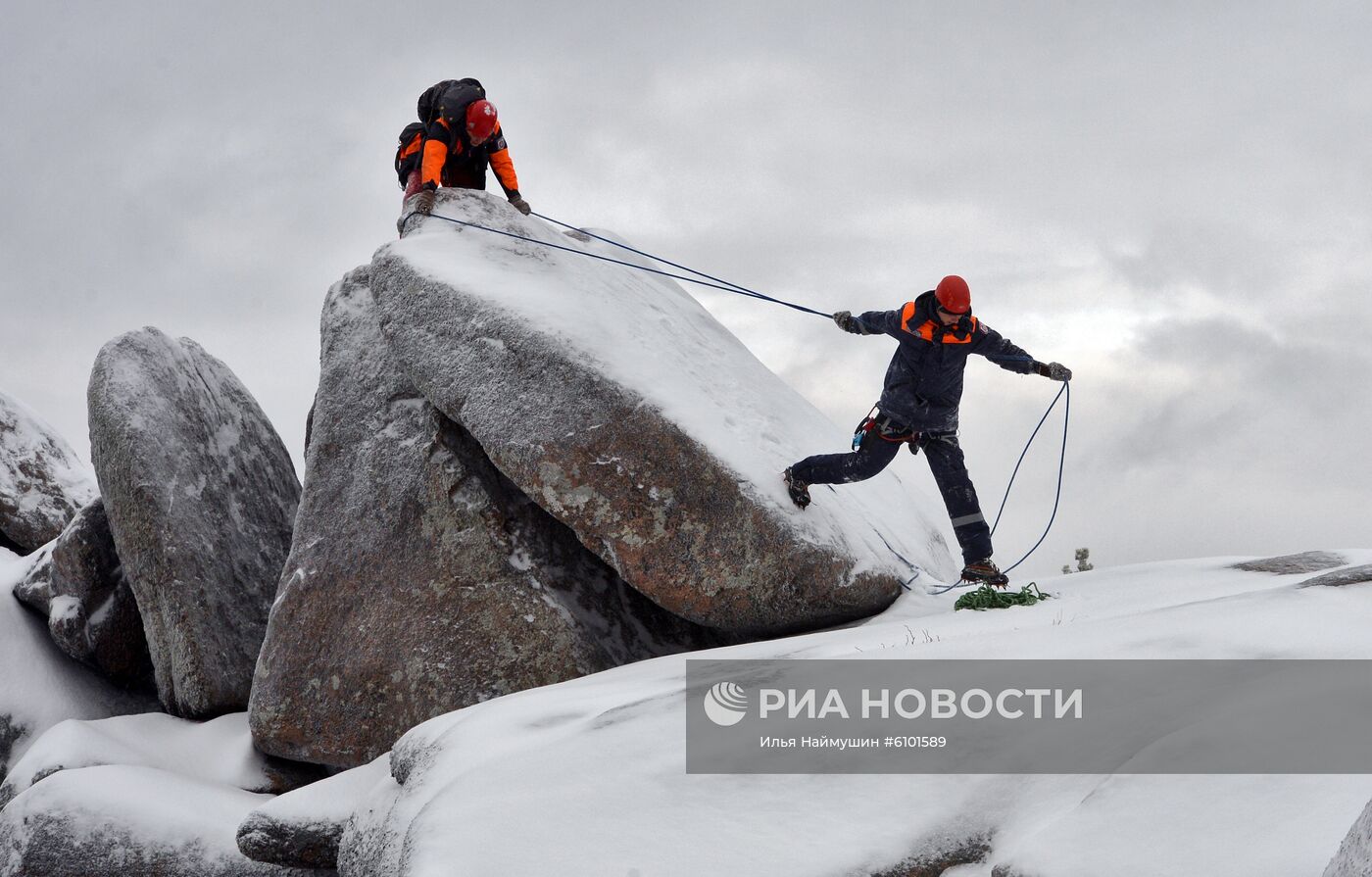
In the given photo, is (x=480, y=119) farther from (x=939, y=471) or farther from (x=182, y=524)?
(x=939, y=471)

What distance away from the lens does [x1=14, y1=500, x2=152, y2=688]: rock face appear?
1281cm

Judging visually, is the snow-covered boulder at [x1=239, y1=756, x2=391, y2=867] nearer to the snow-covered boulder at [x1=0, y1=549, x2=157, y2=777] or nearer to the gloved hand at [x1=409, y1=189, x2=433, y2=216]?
the gloved hand at [x1=409, y1=189, x2=433, y2=216]

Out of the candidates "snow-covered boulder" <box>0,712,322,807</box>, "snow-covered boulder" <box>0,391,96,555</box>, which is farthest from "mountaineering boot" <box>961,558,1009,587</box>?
"snow-covered boulder" <box>0,391,96,555</box>

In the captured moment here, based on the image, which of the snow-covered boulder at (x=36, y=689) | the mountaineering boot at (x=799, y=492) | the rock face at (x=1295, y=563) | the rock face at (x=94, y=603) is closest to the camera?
the rock face at (x=1295, y=563)

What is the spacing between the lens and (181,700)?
11469 millimetres

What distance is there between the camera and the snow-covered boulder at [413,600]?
355 inches

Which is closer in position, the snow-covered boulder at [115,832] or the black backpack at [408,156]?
the snow-covered boulder at [115,832]

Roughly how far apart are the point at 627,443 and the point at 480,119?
221 inches

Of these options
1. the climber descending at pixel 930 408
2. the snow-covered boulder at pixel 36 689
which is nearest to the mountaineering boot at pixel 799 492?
the climber descending at pixel 930 408

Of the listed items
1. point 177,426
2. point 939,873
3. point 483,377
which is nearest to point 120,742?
point 177,426

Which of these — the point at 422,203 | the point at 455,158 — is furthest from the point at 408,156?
the point at 422,203

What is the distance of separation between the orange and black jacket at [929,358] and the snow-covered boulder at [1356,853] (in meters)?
5.89

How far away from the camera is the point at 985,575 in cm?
913

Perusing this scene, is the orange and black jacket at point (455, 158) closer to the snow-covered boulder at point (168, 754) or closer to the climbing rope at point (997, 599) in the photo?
the snow-covered boulder at point (168, 754)
